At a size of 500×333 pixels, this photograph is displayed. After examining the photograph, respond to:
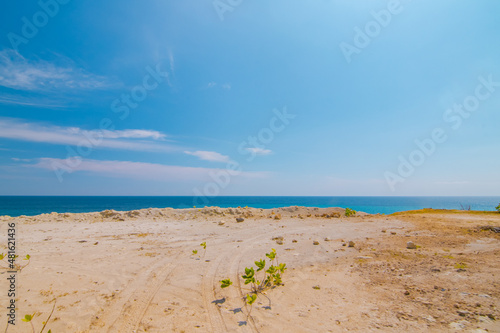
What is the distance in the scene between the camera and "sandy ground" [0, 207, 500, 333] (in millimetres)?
3434

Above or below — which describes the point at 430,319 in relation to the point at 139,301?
above

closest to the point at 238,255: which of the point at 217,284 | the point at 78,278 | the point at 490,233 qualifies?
the point at 217,284

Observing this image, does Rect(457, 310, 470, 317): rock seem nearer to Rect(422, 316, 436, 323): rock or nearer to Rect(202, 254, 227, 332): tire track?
Rect(422, 316, 436, 323): rock

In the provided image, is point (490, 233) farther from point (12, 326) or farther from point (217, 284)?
point (12, 326)

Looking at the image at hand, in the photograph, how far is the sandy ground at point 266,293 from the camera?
3.43m

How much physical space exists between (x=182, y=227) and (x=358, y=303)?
384 inches

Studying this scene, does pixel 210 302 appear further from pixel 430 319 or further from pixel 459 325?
pixel 459 325

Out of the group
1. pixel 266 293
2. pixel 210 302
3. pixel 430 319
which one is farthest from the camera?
pixel 266 293

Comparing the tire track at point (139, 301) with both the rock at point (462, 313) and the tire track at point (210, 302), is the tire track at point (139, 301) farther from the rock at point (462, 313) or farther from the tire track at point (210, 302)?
the rock at point (462, 313)

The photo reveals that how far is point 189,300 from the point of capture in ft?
13.8

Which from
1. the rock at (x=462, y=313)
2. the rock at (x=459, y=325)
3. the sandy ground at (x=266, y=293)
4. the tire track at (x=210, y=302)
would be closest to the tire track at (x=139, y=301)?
the sandy ground at (x=266, y=293)

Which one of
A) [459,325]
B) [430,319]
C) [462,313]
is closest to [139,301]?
[430,319]

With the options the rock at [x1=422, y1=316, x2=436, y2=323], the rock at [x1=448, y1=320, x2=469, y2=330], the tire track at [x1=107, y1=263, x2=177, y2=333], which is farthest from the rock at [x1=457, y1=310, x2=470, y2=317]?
the tire track at [x1=107, y1=263, x2=177, y2=333]

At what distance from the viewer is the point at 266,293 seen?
446 centimetres
